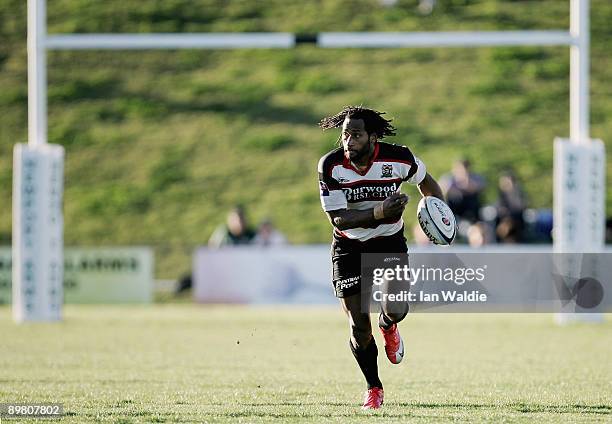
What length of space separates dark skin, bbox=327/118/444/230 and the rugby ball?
0.65ft

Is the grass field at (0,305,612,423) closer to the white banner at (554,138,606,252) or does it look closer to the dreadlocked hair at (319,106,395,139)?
the white banner at (554,138,606,252)

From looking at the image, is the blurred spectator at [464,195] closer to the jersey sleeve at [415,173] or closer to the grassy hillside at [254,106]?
the grassy hillside at [254,106]

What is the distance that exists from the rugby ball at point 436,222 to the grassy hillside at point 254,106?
1965 centimetres

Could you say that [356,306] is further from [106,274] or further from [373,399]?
[106,274]

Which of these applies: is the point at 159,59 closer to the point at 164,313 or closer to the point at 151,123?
the point at 151,123

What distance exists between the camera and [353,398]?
8.52 m

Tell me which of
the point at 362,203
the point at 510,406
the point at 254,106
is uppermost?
the point at 362,203

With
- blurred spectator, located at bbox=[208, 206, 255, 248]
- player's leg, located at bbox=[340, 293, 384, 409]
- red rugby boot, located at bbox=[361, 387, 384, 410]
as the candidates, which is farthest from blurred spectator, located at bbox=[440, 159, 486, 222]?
red rugby boot, located at bbox=[361, 387, 384, 410]

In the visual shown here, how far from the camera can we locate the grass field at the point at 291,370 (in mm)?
7691

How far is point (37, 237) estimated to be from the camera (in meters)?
17.2

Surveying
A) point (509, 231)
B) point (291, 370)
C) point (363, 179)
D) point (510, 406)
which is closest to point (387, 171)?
point (363, 179)

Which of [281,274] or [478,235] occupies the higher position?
[478,235]

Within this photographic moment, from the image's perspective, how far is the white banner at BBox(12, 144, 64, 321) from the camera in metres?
17.1

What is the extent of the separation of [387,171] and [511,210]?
13.6 meters
